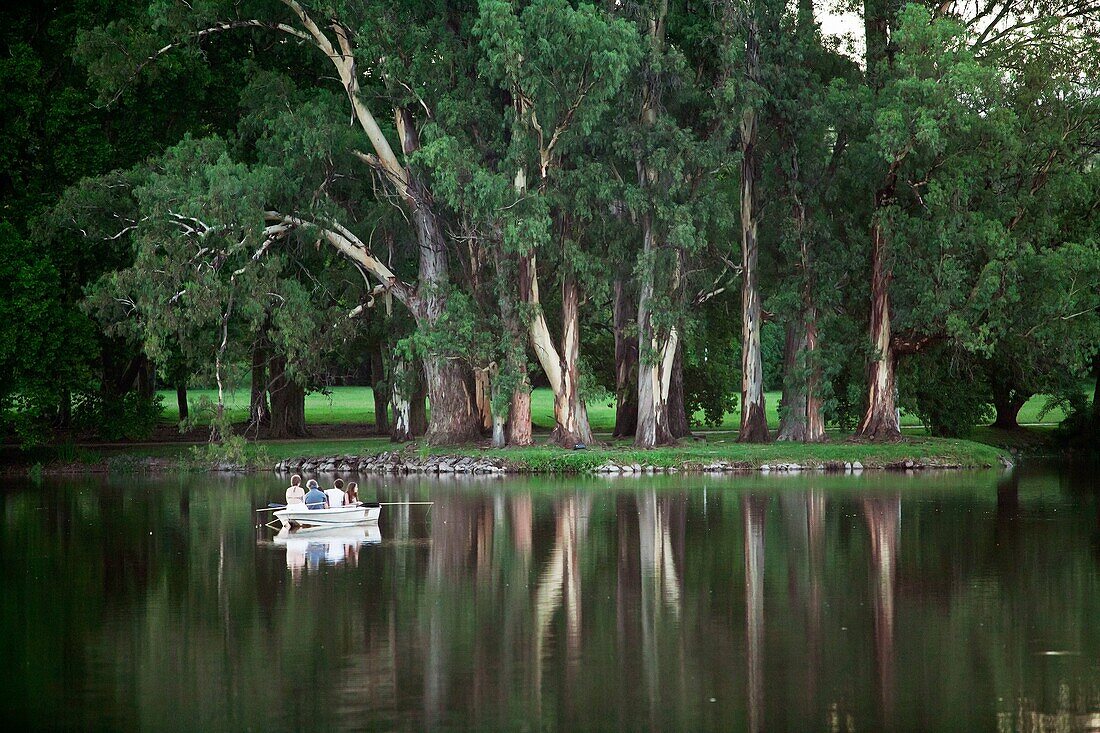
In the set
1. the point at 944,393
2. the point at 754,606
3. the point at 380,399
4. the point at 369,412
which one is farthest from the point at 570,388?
the point at 369,412

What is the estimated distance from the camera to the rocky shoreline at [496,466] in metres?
37.5

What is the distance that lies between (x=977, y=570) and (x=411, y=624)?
7384 millimetres

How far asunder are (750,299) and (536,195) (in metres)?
8.82

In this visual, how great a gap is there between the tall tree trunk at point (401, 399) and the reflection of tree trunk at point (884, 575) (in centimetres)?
1769

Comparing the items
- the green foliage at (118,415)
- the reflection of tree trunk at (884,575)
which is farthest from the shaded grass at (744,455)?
the green foliage at (118,415)

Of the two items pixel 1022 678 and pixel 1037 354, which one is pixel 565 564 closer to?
pixel 1022 678

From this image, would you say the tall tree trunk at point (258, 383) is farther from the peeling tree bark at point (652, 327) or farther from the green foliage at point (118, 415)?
the peeling tree bark at point (652, 327)

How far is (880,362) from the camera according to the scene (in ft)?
137

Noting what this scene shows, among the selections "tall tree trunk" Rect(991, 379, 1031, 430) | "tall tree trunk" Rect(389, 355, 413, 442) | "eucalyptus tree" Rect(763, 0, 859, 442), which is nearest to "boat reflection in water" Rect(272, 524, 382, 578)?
"tall tree trunk" Rect(389, 355, 413, 442)

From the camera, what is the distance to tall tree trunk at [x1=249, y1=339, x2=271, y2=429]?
1642 inches

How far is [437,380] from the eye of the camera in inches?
1645

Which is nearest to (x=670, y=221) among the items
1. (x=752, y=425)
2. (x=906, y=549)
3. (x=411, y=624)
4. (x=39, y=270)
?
(x=752, y=425)

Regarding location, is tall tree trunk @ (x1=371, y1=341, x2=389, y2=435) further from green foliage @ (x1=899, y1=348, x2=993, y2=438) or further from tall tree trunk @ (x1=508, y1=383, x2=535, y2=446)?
green foliage @ (x1=899, y1=348, x2=993, y2=438)

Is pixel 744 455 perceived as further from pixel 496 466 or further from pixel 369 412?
pixel 369 412
